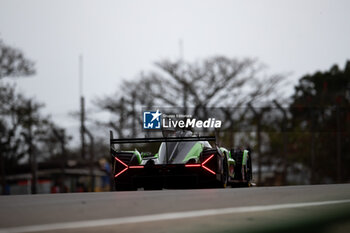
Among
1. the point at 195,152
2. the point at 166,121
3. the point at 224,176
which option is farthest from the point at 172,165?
the point at 166,121

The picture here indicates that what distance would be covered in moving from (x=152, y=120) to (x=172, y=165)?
2.16 metres

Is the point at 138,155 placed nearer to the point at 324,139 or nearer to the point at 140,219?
the point at 140,219

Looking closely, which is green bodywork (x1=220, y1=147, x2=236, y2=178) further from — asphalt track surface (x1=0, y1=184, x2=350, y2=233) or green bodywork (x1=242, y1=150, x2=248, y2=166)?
asphalt track surface (x1=0, y1=184, x2=350, y2=233)

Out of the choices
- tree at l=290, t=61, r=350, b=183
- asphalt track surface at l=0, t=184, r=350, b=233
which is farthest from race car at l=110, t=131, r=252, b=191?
tree at l=290, t=61, r=350, b=183

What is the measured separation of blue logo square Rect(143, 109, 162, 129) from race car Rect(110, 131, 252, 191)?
3.14 ft

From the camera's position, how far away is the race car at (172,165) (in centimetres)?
1132

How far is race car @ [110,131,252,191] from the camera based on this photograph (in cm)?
1132

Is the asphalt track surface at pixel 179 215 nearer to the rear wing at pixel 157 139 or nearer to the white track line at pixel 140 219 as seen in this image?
the white track line at pixel 140 219

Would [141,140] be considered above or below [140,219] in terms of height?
above

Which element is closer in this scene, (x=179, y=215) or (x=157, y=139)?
(x=179, y=215)

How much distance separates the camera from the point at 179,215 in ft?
14.1

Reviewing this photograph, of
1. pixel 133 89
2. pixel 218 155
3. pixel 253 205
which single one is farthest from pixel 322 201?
pixel 133 89

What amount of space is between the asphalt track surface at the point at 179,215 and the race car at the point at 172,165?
6.02 meters

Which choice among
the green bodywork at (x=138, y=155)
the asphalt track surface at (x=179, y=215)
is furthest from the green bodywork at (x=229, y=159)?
the asphalt track surface at (x=179, y=215)
